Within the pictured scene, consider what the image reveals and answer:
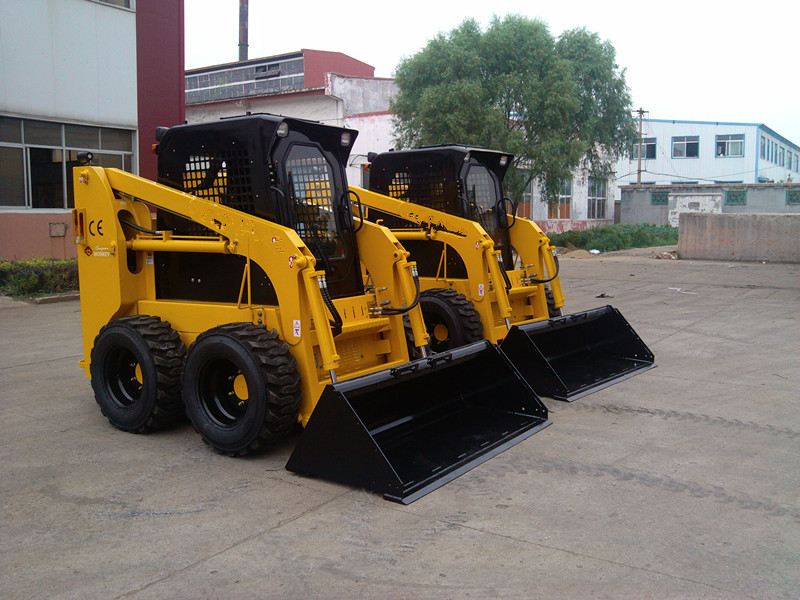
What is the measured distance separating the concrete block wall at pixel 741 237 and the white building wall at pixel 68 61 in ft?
59.1

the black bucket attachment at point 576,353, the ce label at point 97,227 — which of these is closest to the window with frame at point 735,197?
the black bucket attachment at point 576,353

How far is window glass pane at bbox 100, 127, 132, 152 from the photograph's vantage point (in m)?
17.7

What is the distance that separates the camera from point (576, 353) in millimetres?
8258

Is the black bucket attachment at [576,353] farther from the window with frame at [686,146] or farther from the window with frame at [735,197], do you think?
the window with frame at [686,146]

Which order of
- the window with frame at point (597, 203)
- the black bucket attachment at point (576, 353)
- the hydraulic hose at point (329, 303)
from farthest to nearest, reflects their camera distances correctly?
the window with frame at point (597, 203), the black bucket attachment at point (576, 353), the hydraulic hose at point (329, 303)

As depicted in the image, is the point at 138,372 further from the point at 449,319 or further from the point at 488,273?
the point at 488,273

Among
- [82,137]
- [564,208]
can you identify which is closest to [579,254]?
[564,208]

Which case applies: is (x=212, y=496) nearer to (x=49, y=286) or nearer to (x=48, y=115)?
(x=49, y=286)

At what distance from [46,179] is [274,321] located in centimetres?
1341

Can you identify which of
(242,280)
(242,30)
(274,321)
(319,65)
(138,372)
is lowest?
(138,372)

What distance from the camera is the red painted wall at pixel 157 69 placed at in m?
18.2

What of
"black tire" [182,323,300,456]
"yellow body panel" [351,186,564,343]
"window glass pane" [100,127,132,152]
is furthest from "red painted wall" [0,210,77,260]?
"black tire" [182,323,300,456]

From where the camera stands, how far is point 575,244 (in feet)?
105

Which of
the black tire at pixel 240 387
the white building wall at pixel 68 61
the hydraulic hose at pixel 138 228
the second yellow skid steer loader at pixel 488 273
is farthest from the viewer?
the white building wall at pixel 68 61
